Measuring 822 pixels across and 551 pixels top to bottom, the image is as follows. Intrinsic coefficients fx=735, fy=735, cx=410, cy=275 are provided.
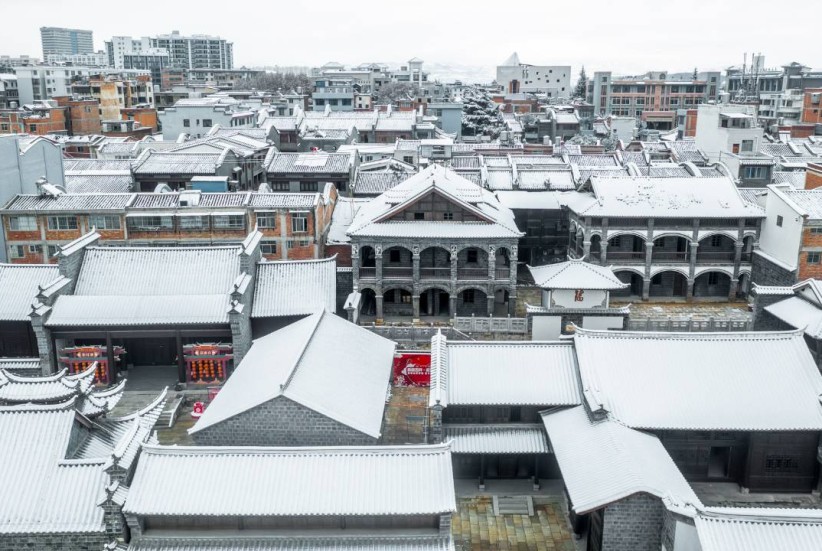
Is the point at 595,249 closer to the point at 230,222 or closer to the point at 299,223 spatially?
the point at 299,223

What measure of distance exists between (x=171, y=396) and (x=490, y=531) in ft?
68.4

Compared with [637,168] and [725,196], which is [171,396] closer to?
[725,196]

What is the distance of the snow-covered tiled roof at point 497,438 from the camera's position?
106ft

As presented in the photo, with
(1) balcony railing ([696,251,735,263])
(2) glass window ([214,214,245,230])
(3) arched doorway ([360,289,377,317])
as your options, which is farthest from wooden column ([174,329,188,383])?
(1) balcony railing ([696,251,735,263])

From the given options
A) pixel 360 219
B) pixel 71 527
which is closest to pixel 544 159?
pixel 360 219

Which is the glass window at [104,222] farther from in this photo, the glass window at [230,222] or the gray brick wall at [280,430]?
the gray brick wall at [280,430]

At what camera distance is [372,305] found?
56.6m

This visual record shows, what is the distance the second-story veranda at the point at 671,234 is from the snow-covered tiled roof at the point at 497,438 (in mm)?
27074

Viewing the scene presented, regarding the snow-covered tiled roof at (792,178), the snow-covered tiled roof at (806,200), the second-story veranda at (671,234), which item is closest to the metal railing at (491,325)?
the second-story veranda at (671,234)

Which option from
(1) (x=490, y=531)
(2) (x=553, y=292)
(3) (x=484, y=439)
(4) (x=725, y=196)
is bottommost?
(1) (x=490, y=531)

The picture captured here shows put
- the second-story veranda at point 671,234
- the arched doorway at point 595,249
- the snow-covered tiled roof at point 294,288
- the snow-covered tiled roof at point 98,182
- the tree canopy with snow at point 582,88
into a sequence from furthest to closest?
the tree canopy with snow at point 582,88
the snow-covered tiled roof at point 98,182
the arched doorway at point 595,249
the second-story veranda at point 671,234
the snow-covered tiled roof at point 294,288

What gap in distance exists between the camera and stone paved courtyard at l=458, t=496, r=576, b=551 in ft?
96.3

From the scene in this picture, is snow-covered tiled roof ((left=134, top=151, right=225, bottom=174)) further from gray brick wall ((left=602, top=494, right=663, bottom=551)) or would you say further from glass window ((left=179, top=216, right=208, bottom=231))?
gray brick wall ((left=602, top=494, right=663, bottom=551))

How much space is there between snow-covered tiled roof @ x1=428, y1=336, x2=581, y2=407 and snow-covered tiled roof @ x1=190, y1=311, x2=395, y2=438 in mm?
2893
